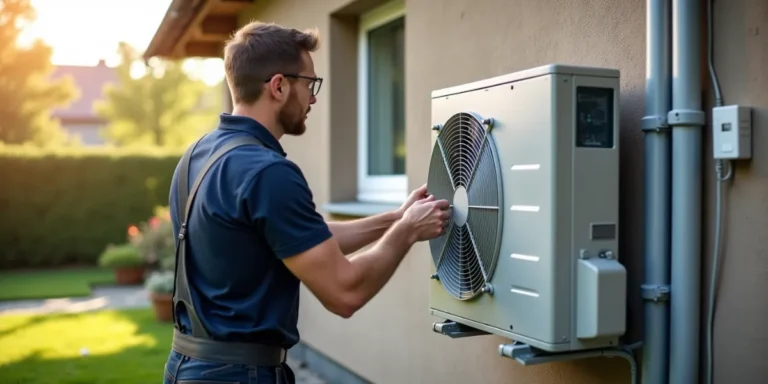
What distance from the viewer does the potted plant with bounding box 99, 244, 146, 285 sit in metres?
13.1

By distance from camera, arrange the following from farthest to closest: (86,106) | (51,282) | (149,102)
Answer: (86,106), (149,102), (51,282)

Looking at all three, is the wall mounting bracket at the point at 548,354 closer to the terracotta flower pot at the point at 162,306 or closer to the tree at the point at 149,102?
the terracotta flower pot at the point at 162,306

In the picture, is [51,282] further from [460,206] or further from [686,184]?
[686,184]

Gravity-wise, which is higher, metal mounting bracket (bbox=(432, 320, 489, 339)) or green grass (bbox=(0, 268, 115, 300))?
metal mounting bracket (bbox=(432, 320, 489, 339))

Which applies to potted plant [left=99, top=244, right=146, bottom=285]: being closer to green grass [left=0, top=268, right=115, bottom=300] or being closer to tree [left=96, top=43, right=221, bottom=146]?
green grass [left=0, top=268, right=115, bottom=300]

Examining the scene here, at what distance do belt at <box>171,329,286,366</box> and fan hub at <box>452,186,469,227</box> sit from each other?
850mm

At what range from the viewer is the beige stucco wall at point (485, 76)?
2262mm

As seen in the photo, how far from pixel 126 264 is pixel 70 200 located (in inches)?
125

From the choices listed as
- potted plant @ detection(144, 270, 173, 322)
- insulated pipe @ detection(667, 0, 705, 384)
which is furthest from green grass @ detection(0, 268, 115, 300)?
insulated pipe @ detection(667, 0, 705, 384)

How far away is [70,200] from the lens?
15.5 meters

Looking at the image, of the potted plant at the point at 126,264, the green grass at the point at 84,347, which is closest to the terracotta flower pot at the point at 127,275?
the potted plant at the point at 126,264

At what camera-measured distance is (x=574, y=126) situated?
7.86 feet

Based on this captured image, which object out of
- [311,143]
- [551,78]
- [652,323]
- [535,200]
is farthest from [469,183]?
[311,143]

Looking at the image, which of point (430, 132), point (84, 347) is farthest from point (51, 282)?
point (430, 132)
